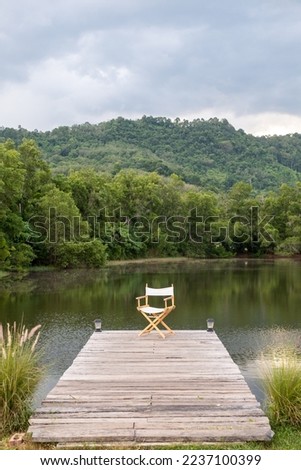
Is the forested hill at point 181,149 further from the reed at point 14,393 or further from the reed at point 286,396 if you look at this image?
the reed at point 286,396

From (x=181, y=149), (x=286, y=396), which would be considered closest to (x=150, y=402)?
(x=286, y=396)

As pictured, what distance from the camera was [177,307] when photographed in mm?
18516

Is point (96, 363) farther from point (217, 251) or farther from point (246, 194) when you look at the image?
point (246, 194)

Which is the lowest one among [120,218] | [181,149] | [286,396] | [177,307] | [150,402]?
[177,307]

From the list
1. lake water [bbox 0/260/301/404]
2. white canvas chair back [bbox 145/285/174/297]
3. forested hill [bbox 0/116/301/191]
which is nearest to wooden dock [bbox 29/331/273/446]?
lake water [bbox 0/260/301/404]

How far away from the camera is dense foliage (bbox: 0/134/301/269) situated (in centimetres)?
3359

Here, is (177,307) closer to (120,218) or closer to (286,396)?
(286,396)

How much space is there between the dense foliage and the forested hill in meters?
21.5

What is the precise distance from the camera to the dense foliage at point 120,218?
33594mm

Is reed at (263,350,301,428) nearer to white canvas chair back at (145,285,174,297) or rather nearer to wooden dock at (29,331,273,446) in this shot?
wooden dock at (29,331,273,446)

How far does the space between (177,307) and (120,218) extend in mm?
27405

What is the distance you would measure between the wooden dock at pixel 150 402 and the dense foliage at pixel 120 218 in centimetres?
2183

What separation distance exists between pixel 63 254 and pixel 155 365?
27.8 meters

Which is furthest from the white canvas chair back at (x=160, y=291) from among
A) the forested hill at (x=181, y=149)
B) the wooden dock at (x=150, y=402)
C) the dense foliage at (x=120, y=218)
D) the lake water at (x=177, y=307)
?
the forested hill at (x=181, y=149)
